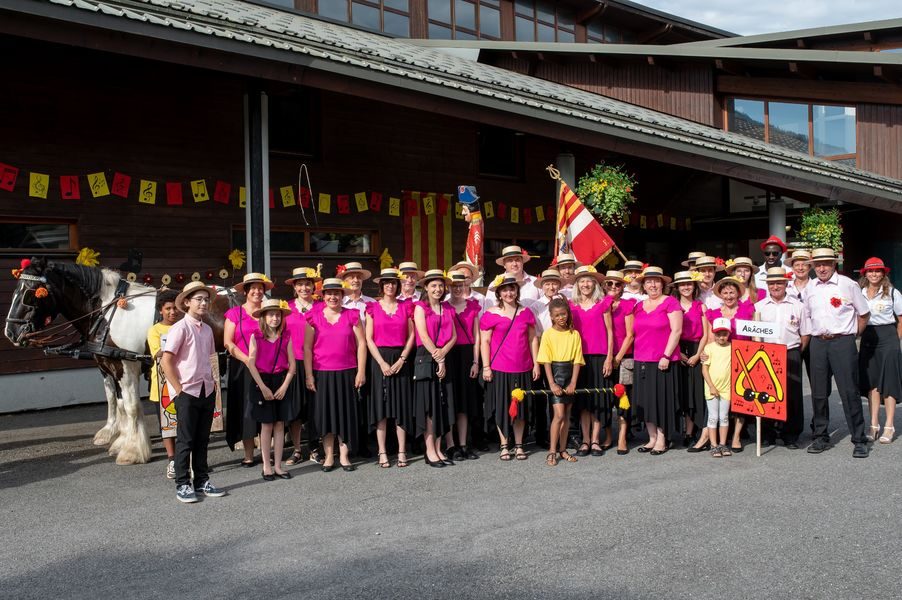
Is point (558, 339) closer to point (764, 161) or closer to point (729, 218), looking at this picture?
point (764, 161)

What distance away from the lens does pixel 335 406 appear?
736cm

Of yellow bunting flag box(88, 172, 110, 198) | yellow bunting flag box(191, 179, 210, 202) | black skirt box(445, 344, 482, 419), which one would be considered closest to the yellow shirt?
black skirt box(445, 344, 482, 419)

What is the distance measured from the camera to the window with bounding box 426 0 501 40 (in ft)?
65.3

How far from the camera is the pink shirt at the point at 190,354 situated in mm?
6250

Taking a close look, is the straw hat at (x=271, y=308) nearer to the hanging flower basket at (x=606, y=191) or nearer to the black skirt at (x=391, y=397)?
the black skirt at (x=391, y=397)

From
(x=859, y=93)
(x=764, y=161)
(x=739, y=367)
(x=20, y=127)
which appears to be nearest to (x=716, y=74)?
(x=859, y=93)

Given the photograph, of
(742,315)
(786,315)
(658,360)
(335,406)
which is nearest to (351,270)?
(335,406)

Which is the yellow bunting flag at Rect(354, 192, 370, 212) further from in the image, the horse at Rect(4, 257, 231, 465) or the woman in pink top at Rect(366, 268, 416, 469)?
the woman in pink top at Rect(366, 268, 416, 469)

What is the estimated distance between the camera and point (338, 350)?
737cm

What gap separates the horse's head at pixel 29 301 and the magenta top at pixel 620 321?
5.61 m

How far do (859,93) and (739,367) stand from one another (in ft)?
50.2

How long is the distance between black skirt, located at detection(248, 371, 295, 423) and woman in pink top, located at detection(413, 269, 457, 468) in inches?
47.8

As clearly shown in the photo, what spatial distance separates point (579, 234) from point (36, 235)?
7266 mm

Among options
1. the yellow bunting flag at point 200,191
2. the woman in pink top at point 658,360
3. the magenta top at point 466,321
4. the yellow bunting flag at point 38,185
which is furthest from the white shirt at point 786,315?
the yellow bunting flag at point 38,185
